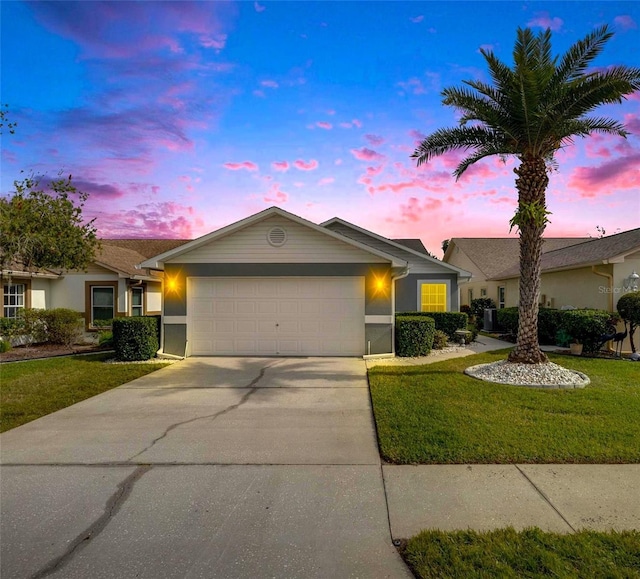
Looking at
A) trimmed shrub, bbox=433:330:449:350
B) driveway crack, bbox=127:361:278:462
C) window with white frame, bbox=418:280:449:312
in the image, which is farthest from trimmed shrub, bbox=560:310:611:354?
driveway crack, bbox=127:361:278:462

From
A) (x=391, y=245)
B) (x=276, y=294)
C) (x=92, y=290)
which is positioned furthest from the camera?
(x=391, y=245)

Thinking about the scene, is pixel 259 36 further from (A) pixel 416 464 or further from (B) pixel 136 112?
(A) pixel 416 464

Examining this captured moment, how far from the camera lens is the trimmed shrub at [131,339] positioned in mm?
11250

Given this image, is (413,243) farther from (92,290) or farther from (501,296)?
(92,290)

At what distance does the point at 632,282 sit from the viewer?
12.7m

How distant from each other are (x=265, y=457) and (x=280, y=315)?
7.47m

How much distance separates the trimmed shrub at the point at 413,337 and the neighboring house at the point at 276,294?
1.31 ft

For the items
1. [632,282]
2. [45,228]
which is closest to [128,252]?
[45,228]

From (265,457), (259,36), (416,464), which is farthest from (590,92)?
(265,457)

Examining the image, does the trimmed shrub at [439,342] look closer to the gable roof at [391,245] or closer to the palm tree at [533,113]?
the palm tree at [533,113]

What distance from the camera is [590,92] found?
27.2 ft

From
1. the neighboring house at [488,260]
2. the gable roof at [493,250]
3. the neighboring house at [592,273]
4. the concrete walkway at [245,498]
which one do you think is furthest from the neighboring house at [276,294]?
the gable roof at [493,250]

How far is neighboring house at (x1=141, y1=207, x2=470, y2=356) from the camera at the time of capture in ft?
38.9

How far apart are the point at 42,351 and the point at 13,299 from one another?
310 centimetres
